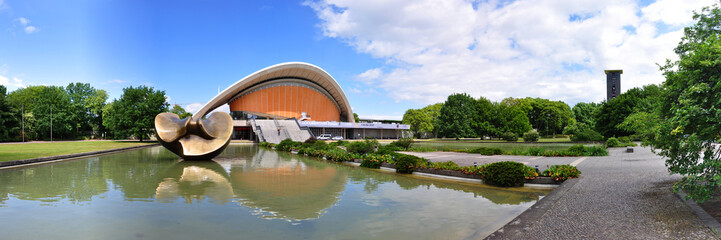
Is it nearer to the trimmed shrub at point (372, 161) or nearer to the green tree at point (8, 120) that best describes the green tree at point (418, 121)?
the trimmed shrub at point (372, 161)

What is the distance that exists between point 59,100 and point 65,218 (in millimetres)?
54653

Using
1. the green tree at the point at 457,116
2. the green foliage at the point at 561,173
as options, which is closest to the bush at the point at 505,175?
the green foliage at the point at 561,173

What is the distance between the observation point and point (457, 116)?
51.5 meters

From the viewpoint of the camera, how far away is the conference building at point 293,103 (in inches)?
2154

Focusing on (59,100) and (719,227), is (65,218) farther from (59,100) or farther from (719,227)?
(59,100)

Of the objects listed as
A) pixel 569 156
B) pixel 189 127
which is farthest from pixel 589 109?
pixel 189 127

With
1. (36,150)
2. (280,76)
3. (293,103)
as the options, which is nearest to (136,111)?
(36,150)

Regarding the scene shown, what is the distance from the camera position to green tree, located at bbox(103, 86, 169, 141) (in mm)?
38375

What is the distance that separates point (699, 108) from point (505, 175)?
16.8 ft

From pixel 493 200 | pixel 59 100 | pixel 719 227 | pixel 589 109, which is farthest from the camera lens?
pixel 589 109

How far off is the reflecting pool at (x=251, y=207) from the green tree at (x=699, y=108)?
105 inches

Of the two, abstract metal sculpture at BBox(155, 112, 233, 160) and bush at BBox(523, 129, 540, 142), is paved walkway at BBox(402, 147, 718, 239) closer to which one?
abstract metal sculpture at BBox(155, 112, 233, 160)

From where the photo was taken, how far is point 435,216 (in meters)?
6.45

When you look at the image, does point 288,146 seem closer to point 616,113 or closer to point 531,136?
point 531,136
